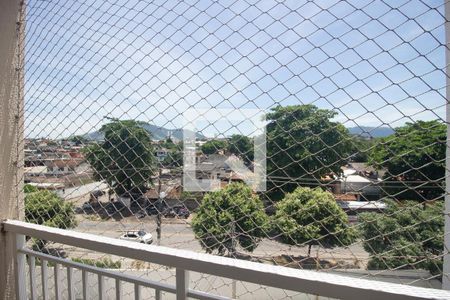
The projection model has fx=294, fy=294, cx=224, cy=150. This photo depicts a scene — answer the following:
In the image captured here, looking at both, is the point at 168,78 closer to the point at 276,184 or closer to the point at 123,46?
the point at 123,46

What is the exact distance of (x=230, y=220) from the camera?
1185 millimetres

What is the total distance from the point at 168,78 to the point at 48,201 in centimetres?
98

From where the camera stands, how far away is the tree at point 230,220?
1126 mm

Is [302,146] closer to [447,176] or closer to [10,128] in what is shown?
[447,176]

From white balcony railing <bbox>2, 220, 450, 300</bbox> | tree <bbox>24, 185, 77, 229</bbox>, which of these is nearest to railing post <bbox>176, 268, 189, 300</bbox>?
white balcony railing <bbox>2, 220, 450, 300</bbox>

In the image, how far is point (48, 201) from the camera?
156 centimetres

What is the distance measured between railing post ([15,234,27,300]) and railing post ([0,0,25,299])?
24 millimetres

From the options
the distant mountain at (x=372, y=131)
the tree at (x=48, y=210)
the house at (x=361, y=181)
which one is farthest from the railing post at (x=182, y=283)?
the tree at (x=48, y=210)

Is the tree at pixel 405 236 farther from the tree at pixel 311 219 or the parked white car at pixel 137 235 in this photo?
the parked white car at pixel 137 235

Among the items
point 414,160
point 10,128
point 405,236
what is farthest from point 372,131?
point 10,128

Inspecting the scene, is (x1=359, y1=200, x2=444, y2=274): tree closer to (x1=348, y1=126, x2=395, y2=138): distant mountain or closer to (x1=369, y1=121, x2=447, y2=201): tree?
(x1=369, y1=121, x2=447, y2=201): tree

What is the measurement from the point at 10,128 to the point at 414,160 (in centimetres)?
164

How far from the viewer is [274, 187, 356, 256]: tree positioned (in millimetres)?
980

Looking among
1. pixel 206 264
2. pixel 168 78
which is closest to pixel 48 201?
pixel 168 78
